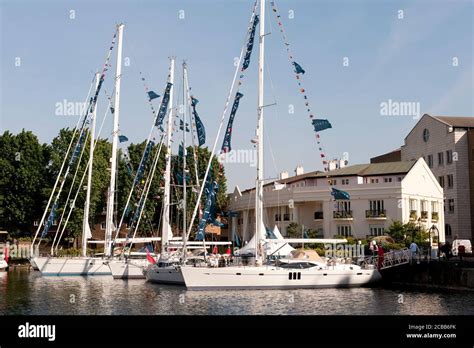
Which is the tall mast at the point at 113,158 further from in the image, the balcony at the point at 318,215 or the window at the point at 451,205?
the window at the point at 451,205

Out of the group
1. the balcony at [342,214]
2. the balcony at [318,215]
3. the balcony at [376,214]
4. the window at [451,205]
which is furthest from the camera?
the window at [451,205]

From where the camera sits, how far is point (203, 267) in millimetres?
45438

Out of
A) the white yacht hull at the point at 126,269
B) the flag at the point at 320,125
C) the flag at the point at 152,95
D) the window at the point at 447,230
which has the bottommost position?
the white yacht hull at the point at 126,269

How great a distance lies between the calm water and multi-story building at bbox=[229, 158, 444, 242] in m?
25.8

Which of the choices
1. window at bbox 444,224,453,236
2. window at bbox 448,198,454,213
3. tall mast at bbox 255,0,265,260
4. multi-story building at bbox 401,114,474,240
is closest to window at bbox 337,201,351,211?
multi-story building at bbox 401,114,474,240

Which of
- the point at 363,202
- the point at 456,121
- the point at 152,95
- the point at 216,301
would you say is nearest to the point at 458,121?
the point at 456,121

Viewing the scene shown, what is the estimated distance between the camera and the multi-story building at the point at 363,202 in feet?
241

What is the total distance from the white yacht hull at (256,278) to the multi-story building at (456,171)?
43463 mm

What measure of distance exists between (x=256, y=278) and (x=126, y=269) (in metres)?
18.5

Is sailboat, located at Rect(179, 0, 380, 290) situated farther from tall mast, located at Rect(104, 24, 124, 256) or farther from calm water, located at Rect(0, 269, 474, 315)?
tall mast, located at Rect(104, 24, 124, 256)

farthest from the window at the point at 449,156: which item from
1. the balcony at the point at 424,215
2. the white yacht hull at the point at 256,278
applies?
the white yacht hull at the point at 256,278

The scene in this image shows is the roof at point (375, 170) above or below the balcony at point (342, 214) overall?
above

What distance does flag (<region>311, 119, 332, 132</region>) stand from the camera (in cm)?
4562
